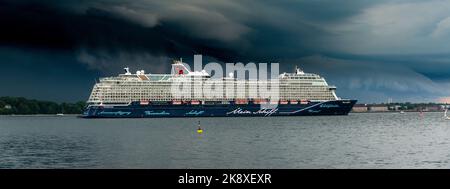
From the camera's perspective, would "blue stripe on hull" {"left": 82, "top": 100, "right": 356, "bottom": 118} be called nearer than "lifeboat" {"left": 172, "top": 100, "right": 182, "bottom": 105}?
Yes

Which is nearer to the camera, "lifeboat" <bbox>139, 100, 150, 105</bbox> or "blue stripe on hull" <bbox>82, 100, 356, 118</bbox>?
"blue stripe on hull" <bbox>82, 100, 356, 118</bbox>

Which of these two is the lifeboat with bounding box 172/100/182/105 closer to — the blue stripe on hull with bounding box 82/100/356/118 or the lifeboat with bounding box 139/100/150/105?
the blue stripe on hull with bounding box 82/100/356/118

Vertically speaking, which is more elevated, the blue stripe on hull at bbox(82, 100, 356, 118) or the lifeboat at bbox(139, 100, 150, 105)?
the lifeboat at bbox(139, 100, 150, 105)

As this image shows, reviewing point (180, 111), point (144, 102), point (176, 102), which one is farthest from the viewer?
point (176, 102)

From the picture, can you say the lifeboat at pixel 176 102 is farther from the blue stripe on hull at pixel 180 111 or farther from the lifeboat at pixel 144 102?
the lifeboat at pixel 144 102

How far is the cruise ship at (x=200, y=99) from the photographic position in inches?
4309

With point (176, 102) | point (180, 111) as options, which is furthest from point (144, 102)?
point (180, 111)

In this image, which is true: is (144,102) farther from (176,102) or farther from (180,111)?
(180,111)

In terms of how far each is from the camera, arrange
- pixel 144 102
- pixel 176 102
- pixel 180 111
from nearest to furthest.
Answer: pixel 180 111 < pixel 144 102 < pixel 176 102

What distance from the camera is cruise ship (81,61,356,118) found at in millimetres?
109438

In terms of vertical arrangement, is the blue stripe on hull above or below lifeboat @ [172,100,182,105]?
below

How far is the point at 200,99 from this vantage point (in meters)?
113
